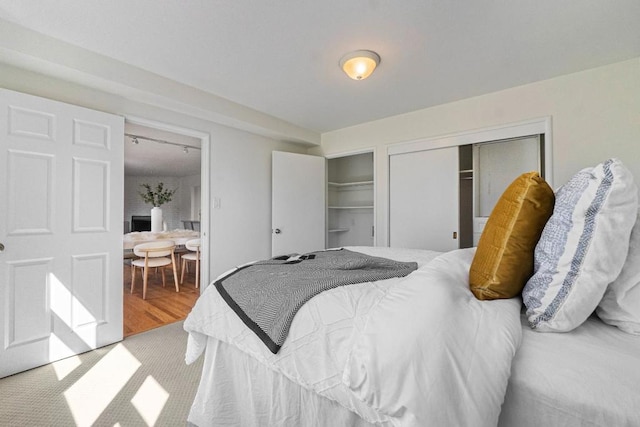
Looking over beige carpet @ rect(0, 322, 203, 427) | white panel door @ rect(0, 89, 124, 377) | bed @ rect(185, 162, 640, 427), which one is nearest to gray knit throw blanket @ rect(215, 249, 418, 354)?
bed @ rect(185, 162, 640, 427)

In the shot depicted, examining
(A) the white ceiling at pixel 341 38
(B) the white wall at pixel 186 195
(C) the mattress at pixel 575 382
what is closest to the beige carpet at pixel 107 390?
(C) the mattress at pixel 575 382

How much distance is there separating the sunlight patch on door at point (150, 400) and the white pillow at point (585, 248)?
6.24 feet

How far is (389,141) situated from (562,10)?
1.97 m

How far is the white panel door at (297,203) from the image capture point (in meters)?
3.76

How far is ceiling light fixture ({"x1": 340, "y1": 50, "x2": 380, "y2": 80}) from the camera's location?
2.09m

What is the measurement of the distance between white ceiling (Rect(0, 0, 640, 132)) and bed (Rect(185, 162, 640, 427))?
4.60 feet

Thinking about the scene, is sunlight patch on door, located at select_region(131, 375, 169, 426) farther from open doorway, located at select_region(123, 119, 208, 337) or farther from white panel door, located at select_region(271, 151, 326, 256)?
white panel door, located at select_region(271, 151, 326, 256)

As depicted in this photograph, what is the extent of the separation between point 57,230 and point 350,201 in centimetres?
385

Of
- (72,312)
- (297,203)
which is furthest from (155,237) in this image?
(72,312)

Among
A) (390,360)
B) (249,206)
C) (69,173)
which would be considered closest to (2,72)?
(69,173)

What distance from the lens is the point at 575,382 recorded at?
2.09 feet

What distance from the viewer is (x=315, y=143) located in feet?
13.6

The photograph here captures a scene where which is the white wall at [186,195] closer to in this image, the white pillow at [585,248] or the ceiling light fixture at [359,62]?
the ceiling light fixture at [359,62]

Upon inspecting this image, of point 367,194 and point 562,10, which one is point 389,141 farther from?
point 562,10
